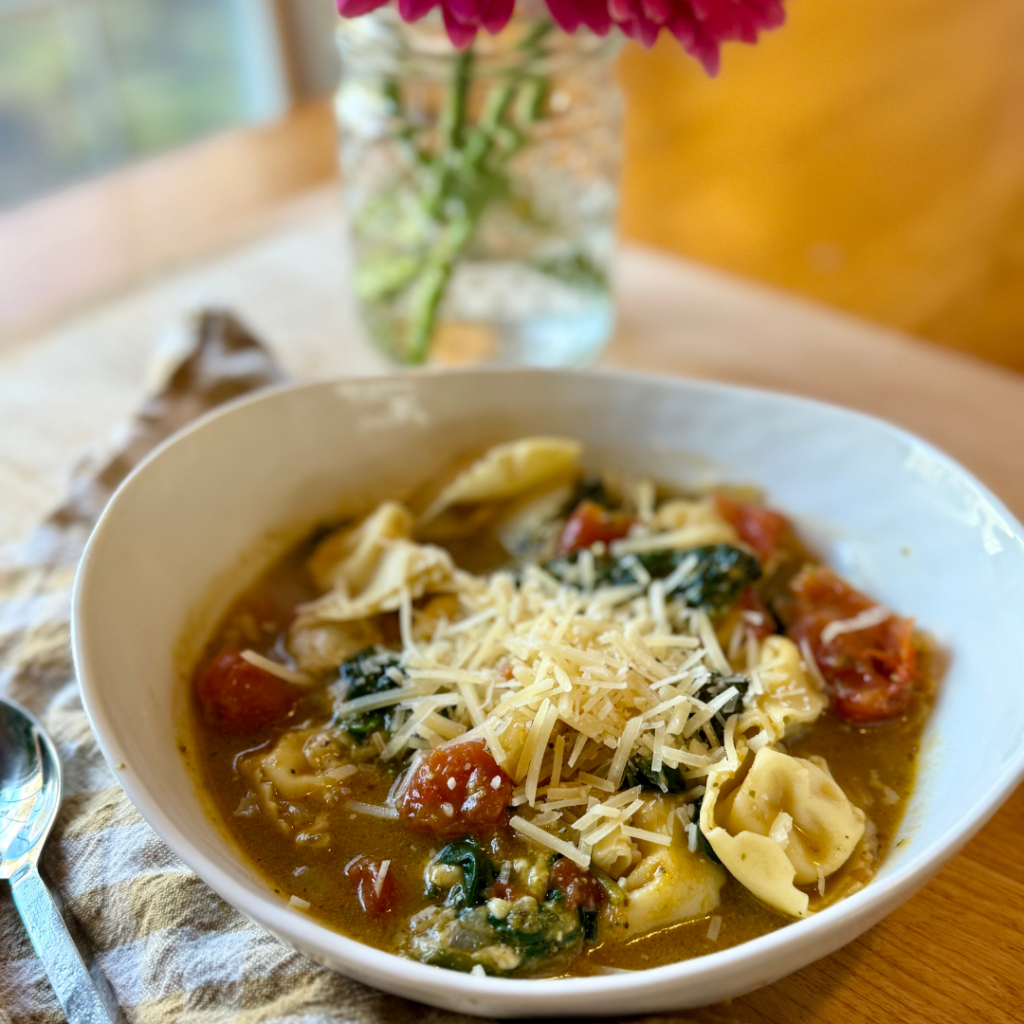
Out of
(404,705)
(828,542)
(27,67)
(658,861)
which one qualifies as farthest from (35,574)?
(27,67)

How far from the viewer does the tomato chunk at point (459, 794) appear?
181 cm

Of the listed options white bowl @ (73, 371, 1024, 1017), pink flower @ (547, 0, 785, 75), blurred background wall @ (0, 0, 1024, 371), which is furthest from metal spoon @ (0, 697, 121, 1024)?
blurred background wall @ (0, 0, 1024, 371)

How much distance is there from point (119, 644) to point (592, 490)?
118cm

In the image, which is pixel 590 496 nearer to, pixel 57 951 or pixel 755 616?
pixel 755 616

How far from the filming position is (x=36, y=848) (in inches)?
71.7

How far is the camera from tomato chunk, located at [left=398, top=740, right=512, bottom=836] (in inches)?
71.4

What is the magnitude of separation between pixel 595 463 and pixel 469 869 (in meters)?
1.21

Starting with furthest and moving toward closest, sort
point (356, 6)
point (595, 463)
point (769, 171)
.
Answer: point (769, 171) → point (595, 463) → point (356, 6)

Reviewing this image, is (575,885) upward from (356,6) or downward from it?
downward

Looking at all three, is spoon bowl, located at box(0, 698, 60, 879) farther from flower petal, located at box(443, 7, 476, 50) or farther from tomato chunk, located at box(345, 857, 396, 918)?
flower petal, located at box(443, 7, 476, 50)

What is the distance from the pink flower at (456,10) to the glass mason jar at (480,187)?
564 millimetres

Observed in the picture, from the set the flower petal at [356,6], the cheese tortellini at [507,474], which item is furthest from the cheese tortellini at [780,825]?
the flower petal at [356,6]

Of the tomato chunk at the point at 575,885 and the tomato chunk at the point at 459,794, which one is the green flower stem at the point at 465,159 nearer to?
the tomato chunk at the point at 459,794

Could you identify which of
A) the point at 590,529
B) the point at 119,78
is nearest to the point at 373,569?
the point at 590,529
